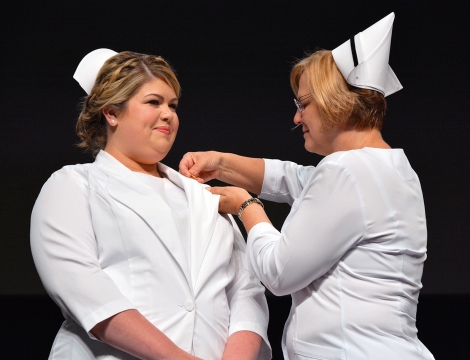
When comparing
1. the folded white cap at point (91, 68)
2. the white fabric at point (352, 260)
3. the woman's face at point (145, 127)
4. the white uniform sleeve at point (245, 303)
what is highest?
the folded white cap at point (91, 68)

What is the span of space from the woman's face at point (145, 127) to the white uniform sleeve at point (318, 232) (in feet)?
1.43

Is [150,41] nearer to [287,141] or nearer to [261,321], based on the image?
[287,141]

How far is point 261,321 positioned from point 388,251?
0.40 m

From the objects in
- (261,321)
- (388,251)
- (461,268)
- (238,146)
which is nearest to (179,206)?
(261,321)

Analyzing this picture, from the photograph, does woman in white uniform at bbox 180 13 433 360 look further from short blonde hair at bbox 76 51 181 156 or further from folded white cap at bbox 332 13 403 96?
short blonde hair at bbox 76 51 181 156

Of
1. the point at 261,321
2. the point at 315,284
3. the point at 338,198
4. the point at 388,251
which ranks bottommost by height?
the point at 261,321

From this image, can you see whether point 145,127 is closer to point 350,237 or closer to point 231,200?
point 231,200

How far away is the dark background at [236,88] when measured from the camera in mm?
3229

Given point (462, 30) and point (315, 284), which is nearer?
point (315, 284)

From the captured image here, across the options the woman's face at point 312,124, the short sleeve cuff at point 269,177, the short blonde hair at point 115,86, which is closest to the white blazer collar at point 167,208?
the short blonde hair at point 115,86

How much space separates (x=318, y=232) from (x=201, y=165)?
0.61m

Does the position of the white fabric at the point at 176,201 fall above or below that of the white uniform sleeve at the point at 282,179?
above

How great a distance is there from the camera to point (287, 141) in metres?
3.39

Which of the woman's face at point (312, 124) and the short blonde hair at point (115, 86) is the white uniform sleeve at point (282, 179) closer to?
the woman's face at point (312, 124)
